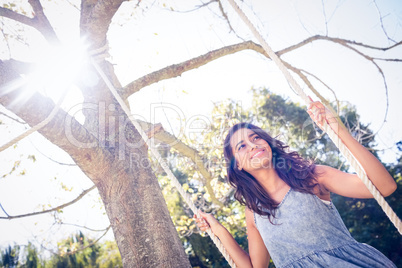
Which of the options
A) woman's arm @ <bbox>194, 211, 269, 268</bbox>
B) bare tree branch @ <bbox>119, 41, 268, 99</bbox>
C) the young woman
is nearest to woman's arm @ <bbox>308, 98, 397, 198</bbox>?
the young woman

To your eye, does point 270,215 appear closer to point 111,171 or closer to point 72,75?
point 111,171

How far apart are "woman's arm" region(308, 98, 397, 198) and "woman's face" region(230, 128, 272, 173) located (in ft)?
1.08

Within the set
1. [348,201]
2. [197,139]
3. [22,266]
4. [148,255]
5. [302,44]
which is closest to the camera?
[148,255]

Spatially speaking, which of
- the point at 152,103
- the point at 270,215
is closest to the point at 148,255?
the point at 270,215

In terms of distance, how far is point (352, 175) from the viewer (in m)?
1.39

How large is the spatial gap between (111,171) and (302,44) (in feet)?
7.88

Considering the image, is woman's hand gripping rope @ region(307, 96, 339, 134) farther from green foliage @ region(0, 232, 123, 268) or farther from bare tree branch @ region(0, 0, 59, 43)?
green foliage @ region(0, 232, 123, 268)

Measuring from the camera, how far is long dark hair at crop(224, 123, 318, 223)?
5.33 feet

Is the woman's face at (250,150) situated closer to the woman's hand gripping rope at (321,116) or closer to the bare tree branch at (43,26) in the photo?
the woman's hand gripping rope at (321,116)

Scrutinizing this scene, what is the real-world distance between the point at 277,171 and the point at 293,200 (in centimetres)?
25

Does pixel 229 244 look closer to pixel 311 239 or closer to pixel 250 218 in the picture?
pixel 250 218

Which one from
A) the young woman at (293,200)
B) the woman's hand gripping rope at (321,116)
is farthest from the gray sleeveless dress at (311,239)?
the woman's hand gripping rope at (321,116)

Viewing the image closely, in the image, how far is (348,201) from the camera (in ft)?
31.1

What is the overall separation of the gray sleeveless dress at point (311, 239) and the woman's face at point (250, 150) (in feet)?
0.79
